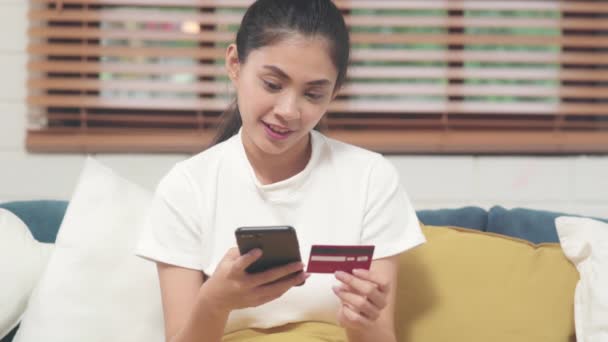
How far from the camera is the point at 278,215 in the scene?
134cm

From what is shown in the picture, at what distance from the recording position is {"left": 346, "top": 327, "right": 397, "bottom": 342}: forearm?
1210 mm

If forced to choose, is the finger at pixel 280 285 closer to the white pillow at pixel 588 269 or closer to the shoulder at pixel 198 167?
the shoulder at pixel 198 167

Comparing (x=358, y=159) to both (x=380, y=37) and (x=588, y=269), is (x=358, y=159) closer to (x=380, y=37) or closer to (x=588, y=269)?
(x=588, y=269)

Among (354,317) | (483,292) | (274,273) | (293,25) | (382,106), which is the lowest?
(483,292)

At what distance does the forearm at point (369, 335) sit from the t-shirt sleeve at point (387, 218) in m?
0.15

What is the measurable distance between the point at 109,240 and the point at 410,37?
1037mm

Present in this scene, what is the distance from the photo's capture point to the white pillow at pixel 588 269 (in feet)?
4.76

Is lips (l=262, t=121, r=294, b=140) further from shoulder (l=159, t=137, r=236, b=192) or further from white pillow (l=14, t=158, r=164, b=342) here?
white pillow (l=14, t=158, r=164, b=342)

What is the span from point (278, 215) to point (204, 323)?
0.84 feet

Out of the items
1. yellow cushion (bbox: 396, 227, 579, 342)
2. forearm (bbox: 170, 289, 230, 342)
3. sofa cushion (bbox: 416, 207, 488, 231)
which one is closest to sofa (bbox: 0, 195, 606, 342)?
yellow cushion (bbox: 396, 227, 579, 342)

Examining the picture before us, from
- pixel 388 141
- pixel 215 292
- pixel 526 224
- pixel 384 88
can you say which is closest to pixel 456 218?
pixel 526 224

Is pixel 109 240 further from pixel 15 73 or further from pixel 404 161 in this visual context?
pixel 404 161

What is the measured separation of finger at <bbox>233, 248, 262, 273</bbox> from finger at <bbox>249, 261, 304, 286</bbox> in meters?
0.03

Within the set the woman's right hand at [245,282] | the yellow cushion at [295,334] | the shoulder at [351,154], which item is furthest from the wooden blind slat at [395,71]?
the woman's right hand at [245,282]
